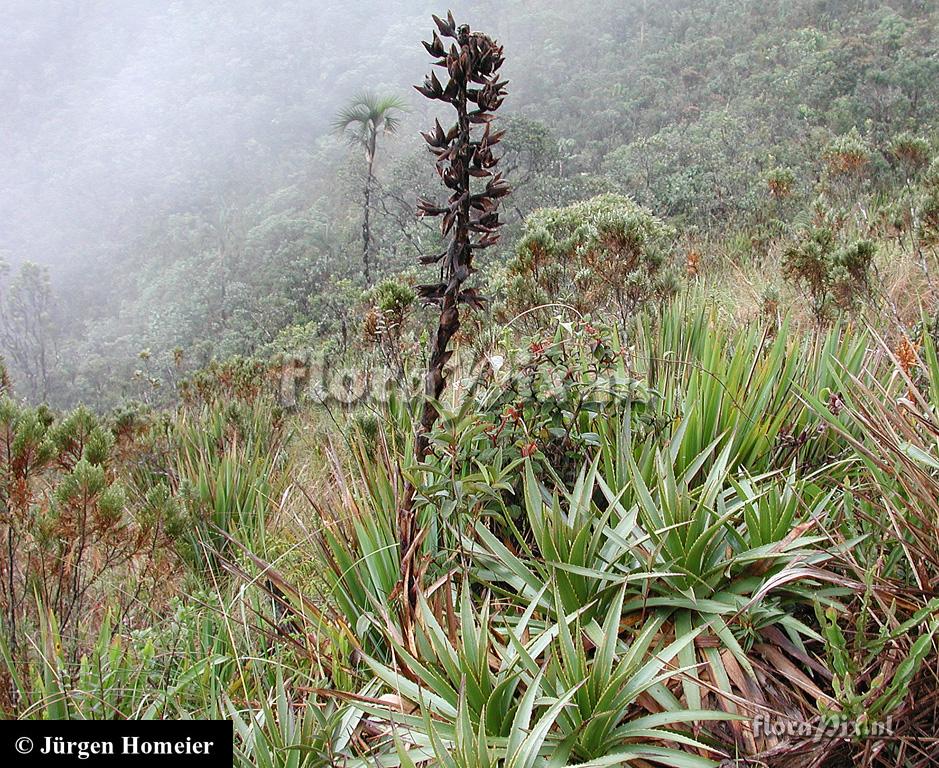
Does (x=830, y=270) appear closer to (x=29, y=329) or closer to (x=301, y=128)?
(x=29, y=329)

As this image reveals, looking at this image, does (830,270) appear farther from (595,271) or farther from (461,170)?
(461,170)

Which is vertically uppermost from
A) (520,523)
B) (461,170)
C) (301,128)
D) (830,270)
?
(301,128)

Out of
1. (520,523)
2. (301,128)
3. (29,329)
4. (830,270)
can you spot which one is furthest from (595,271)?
(301,128)

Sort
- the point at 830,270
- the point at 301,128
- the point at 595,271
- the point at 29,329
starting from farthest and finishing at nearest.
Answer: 1. the point at 301,128
2. the point at 29,329
3. the point at 595,271
4. the point at 830,270

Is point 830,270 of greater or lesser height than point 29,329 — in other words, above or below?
above

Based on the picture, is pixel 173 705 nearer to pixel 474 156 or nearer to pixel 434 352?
pixel 434 352

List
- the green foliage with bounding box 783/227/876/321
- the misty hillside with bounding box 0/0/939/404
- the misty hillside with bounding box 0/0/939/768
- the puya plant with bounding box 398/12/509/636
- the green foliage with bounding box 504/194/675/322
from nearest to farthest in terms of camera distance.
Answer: the misty hillside with bounding box 0/0/939/768, the puya plant with bounding box 398/12/509/636, the green foliage with bounding box 783/227/876/321, the green foliage with bounding box 504/194/675/322, the misty hillside with bounding box 0/0/939/404

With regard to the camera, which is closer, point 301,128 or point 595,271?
point 595,271

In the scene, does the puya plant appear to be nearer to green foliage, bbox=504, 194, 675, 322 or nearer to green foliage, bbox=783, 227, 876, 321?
green foliage, bbox=504, 194, 675, 322

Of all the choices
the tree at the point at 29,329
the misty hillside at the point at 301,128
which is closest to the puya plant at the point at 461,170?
the misty hillside at the point at 301,128

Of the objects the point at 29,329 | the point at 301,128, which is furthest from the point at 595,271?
the point at 301,128

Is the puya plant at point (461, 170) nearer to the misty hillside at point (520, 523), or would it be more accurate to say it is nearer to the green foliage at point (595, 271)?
the misty hillside at point (520, 523)

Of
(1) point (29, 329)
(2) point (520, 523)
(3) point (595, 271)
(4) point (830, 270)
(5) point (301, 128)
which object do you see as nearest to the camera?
(2) point (520, 523)

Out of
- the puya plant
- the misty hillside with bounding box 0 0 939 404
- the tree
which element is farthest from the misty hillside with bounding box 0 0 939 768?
the tree
